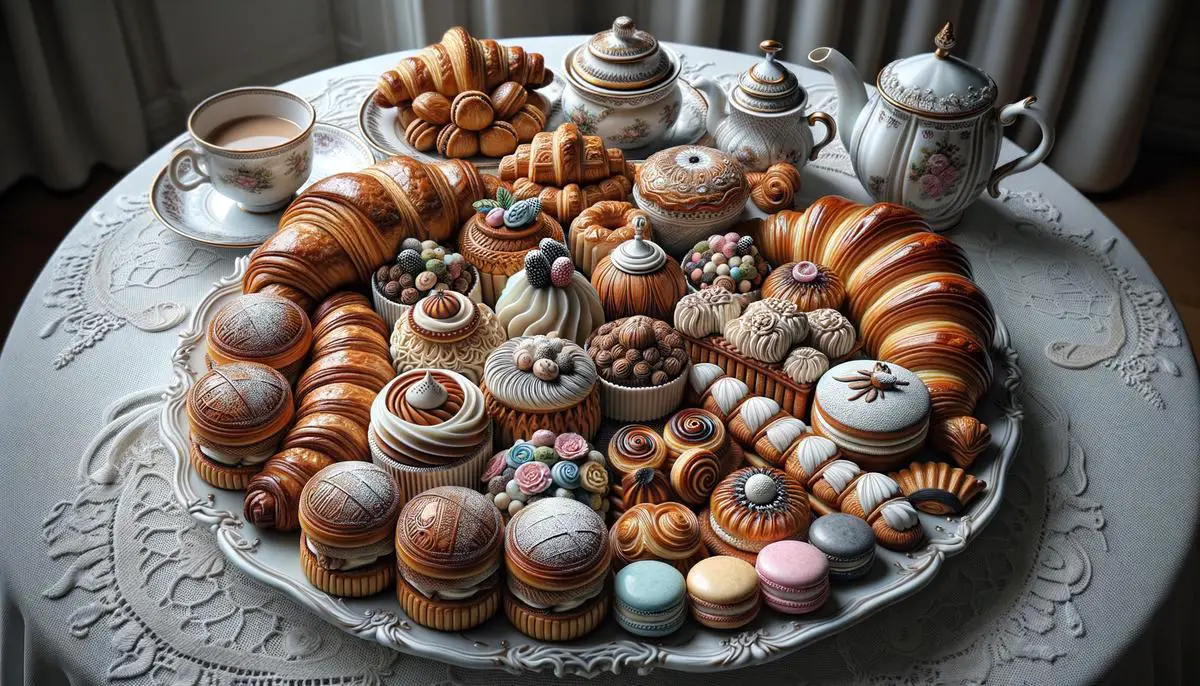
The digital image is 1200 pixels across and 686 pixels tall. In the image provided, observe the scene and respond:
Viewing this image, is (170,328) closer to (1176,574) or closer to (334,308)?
(334,308)

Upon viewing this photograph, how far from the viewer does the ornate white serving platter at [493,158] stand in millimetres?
2203

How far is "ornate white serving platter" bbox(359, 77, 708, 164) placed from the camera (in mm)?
2203

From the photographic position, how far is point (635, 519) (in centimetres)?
146

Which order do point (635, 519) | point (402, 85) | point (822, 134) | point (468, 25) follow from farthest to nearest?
point (468, 25) → point (822, 134) → point (402, 85) → point (635, 519)

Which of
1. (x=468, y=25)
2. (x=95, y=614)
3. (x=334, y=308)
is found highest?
(x=334, y=308)

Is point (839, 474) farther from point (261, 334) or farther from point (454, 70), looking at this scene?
point (454, 70)

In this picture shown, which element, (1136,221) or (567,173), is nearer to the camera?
(567,173)

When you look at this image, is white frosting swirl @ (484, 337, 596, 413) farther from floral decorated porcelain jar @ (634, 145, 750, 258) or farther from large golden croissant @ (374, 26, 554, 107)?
large golden croissant @ (374, 26, 554, 107)

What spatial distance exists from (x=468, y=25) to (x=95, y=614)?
9.15 ft

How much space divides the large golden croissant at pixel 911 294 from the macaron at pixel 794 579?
1.17ft

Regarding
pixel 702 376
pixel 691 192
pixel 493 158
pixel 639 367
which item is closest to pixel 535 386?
pixel 639 367

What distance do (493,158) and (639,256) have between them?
565 millimetres

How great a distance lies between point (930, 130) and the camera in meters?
1.97

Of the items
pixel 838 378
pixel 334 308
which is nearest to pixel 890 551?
pixel 838 378
